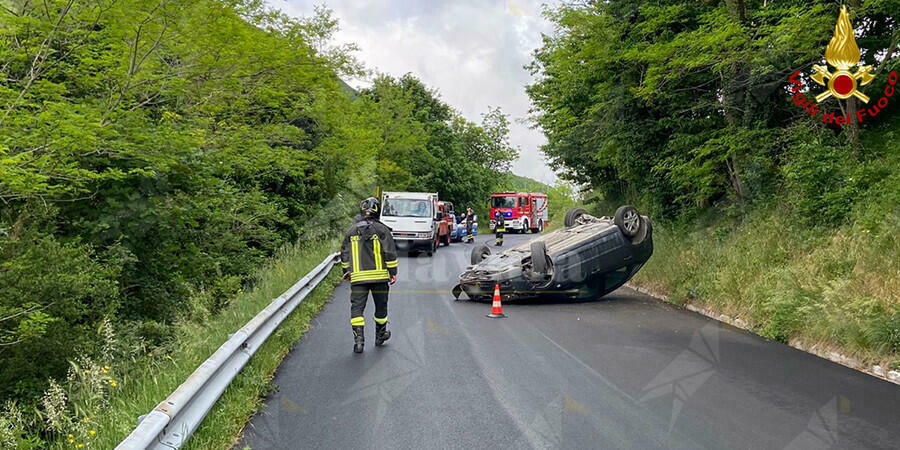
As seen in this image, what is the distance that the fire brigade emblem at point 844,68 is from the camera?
35.6ft

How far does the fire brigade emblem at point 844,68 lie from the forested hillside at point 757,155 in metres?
0.19

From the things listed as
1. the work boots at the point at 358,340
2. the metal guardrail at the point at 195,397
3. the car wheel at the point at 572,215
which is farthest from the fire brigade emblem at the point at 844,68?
the metal guardrail at the point at 195,397

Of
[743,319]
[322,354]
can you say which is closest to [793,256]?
[743,319]

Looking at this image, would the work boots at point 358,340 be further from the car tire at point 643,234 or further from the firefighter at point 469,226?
the firefighter at point 469,226

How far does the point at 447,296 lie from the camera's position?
12711mm

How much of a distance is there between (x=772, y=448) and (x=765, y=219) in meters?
9.05

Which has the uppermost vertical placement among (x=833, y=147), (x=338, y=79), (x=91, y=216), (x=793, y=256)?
(x=338, y=79)

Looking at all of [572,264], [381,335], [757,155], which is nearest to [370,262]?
Result: [381,335]

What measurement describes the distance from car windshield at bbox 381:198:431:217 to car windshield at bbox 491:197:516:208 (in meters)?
21.9

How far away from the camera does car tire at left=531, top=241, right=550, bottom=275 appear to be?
37.0 feet

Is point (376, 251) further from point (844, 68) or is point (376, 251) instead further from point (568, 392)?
point (844, 68)

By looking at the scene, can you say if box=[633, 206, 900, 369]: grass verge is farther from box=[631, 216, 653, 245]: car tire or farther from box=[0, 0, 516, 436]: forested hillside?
box=[0, 0, 516, 436]: forested hillside

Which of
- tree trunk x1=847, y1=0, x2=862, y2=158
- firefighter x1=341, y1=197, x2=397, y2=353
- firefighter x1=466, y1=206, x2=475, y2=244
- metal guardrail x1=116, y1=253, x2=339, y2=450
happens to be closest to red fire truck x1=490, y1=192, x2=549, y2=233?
firefighter x1=466, y1=206, x2=475, y2=244

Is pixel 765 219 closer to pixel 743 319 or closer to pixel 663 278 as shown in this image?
pixel 663 278
